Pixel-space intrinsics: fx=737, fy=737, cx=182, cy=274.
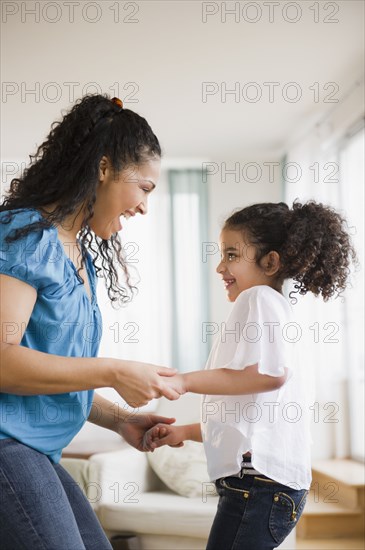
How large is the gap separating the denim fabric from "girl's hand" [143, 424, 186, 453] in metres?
0.21

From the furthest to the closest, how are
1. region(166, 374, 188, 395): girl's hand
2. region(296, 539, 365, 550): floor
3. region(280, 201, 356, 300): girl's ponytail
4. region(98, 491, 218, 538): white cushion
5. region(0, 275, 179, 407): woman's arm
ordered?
region(296, 539, 365, 550): floor
region(98, 491, 218, 538): white cushion
region(280, 201, 356, 300): girl's ponytail
region(166, 374, 188, 395): girl's hand
region(0, 275, 179, 407): woman's arm

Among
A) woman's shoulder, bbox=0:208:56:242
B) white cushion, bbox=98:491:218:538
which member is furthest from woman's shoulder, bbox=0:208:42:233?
white cushion, bbox=98:491:218:538

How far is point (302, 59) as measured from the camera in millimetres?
4180

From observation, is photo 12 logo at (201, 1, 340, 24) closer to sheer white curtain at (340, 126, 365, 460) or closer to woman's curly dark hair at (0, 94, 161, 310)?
sheer white curtain at (340, 126, 365, 460)

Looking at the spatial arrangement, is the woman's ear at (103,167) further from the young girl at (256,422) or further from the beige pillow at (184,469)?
the beige pillow at (184,469)

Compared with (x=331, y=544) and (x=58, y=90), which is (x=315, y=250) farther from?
(x=58, y=90)

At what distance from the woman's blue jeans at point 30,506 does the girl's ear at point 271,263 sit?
768mm

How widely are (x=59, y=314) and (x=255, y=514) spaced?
2.06 ft

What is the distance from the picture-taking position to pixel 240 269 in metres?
1.86

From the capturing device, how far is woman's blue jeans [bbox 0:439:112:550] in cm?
131

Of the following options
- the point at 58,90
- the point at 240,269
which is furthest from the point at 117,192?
the point at 58,90

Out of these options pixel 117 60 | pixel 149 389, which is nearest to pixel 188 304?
pixel 117 60

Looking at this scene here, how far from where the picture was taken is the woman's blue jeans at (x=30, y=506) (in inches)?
51.6

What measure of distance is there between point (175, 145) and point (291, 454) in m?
4.39
